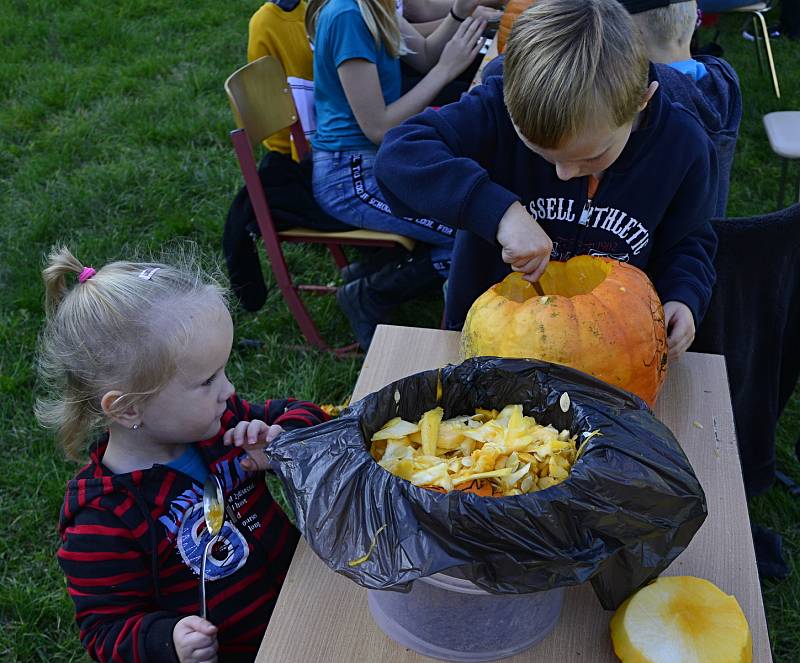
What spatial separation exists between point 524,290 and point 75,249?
8.78ft

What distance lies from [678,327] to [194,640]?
40.3 inches

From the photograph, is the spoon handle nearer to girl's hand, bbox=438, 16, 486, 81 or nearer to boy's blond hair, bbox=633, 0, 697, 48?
boy's blond hair, bbox=633, 0, 697, 48

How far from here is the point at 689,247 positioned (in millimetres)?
1689

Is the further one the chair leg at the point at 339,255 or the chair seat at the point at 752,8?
the chair seat at the point at 752,8

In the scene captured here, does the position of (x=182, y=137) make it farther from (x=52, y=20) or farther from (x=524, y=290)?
(x=524, y=290)

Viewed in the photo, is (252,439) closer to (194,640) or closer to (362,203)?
(194,640)

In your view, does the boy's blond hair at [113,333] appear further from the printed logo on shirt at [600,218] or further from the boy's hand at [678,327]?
the boy's hand at [678,327]

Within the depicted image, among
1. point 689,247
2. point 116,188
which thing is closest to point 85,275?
point 689,247

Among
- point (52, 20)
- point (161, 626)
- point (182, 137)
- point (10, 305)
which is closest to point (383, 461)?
point (161, 626)

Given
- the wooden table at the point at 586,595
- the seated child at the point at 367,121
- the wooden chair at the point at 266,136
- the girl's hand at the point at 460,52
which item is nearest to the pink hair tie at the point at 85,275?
the wooden table at the point at 586,595

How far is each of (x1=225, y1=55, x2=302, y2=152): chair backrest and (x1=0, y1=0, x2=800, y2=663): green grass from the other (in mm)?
482

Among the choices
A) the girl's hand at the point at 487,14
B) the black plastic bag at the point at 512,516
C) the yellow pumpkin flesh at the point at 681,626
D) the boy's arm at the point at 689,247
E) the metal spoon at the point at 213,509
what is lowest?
the metal spoon at the point at 213,509

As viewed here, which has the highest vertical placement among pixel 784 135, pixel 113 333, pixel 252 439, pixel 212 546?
pixel 113 333

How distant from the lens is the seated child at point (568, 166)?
52.2 inches
